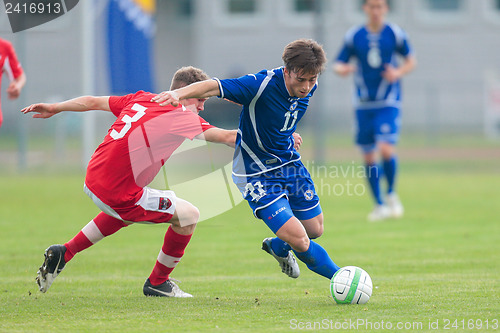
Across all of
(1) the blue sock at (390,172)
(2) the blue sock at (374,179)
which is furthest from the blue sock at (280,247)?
(1) the blue sock at (390,172)

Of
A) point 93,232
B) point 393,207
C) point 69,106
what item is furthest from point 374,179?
point 69,106

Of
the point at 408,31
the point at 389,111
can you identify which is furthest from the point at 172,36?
the point at 389,111

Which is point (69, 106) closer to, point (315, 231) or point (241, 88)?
point (241, 88)

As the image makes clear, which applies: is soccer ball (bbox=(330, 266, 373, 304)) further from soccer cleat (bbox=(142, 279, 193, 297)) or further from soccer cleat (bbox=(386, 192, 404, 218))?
soccer cleat (bbox=(386, 192, 404, 218))

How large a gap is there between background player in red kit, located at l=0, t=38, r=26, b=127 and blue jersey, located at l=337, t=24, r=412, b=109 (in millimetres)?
4989

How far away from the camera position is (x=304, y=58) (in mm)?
5117

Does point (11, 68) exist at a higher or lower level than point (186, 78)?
lower

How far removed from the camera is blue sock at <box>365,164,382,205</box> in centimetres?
1058

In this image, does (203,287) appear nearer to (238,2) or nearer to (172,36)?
(238,2)

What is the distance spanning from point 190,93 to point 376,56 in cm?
669

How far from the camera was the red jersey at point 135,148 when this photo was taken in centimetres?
527

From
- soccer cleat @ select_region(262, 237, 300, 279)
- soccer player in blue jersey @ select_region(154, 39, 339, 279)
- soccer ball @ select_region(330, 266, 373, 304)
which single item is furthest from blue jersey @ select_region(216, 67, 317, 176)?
soccer ball @ select_region(330, 266, 373, 304)

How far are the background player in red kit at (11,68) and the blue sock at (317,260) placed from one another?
4.12 metres

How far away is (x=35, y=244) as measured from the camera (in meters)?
8.27
